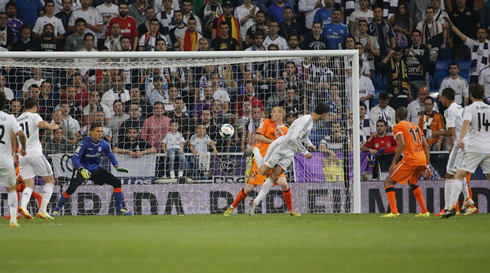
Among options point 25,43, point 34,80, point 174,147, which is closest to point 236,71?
point 174,147

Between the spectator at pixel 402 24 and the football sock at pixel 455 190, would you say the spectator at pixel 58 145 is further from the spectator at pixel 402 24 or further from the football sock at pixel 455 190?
the spectator at pixel 402 24

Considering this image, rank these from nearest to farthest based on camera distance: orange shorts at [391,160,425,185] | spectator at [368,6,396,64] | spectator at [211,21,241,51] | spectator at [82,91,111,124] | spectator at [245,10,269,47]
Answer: orange shorts at [391,160,425,185] → spectator at [82,91,111,124] → spectator at [211,21,241,51] → spectator at [245,10,269,47] → spectator at [368,6,396,64]

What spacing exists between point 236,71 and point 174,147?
2480 millimetres

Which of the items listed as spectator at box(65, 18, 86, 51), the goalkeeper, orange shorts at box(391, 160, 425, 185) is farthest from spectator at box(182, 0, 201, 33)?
orange shorts at box(391, 160, 425, 185)

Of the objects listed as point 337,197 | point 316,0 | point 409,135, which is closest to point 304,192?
point 337,197

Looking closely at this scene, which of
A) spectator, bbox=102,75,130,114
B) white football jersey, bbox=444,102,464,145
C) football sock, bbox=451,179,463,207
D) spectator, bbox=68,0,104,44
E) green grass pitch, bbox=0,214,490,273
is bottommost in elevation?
green grass pitch, bbox=0,214,490,273

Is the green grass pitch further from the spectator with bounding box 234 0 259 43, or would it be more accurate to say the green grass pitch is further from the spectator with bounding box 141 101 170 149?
the spectator with bounding box 234 0 259 43

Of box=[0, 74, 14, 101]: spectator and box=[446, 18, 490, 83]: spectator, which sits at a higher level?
box=[446, 18, 490, 83]: spectator

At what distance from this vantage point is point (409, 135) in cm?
1431

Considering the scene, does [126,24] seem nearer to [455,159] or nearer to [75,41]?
[75,41]

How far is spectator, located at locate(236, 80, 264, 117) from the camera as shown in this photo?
17.7 m

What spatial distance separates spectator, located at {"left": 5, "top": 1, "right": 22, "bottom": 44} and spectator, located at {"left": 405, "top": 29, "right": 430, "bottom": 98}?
10.5 meters

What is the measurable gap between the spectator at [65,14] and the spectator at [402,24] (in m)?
9.14

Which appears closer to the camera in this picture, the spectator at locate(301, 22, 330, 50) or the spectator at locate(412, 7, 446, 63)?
the spectator at locate(301, 22, 330, 50)
